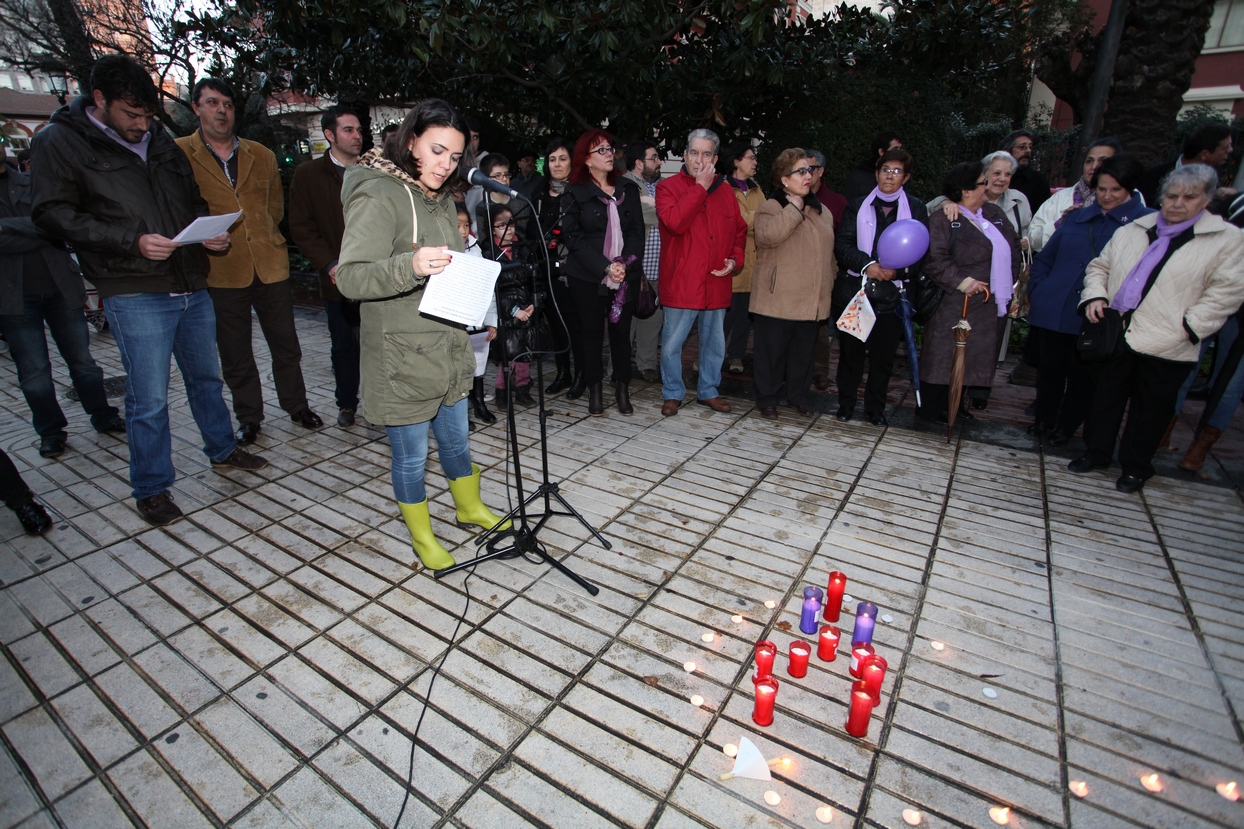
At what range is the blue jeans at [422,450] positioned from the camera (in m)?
2.80

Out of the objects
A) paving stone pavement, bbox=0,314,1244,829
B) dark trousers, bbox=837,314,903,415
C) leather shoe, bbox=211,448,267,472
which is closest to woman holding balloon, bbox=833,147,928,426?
dark trousers, bbox=837,314,903,415

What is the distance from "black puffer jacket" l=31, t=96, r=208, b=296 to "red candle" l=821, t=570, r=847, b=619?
12.1 ft

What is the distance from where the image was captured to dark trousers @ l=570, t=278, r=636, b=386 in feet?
15.6

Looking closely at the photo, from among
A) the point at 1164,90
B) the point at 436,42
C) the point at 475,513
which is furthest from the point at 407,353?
the point at 1164,90

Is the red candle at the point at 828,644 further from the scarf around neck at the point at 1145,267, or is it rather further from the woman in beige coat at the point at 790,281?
the scarf around neck at the point at 1145,267

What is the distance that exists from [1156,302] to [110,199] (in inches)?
225

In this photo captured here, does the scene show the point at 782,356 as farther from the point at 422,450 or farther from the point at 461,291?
the point at 461,291

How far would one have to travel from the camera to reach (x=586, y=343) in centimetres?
491

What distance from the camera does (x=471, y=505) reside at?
326cm

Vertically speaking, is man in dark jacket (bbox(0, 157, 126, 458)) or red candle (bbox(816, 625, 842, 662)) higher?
man in dark jacket (bbox(0, 157, 126, 458))

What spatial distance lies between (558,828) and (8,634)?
2445 millimetres

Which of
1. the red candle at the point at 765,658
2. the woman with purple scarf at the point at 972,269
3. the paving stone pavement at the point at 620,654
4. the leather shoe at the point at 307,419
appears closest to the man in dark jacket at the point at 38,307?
the paving stone pavement at the point at 620,654

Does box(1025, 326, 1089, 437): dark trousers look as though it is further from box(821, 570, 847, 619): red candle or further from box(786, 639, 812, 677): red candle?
box(786, 639, 812, 677): red candle

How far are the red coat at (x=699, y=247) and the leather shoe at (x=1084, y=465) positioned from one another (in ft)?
8.67
